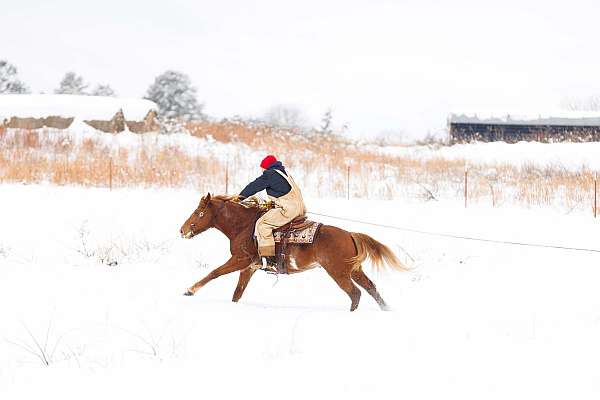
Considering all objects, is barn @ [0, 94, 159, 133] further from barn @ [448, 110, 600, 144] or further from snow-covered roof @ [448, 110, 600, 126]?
snow-covered roof @ [448, 110, 600, 126]

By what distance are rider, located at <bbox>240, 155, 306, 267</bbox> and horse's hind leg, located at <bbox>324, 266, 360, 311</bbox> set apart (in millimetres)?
694

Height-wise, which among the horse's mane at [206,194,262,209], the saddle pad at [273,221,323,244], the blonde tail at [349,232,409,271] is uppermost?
the horse's mane at [206,194,262,209]

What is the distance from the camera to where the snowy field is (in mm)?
4113

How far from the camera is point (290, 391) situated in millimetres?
3947

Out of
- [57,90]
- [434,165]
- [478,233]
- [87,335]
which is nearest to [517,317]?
[87,335]

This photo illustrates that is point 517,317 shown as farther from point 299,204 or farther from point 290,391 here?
point 290,391

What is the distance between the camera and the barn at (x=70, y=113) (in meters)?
22.2

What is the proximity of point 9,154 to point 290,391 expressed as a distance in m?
15.9

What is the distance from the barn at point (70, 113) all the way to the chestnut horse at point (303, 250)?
16.6 m

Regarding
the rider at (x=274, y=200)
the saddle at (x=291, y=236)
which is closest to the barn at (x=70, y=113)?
the rider at (x=274, y=200)

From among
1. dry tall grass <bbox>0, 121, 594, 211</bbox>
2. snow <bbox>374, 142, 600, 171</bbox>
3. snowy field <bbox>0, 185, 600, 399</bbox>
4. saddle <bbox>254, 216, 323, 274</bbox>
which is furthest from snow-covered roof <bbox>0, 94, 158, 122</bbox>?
saddle <bbox>254, 216, 323, 274</bbox>

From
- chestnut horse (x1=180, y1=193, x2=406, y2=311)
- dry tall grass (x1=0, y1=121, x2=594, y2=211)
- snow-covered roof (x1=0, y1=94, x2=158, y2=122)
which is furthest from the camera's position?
snow-covered roof (x1=0, y1=94, x2=158, y2=122)

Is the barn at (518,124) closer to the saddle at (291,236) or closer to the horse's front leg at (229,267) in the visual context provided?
the saddle at (291,236)

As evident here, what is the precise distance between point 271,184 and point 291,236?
2.02 ft
